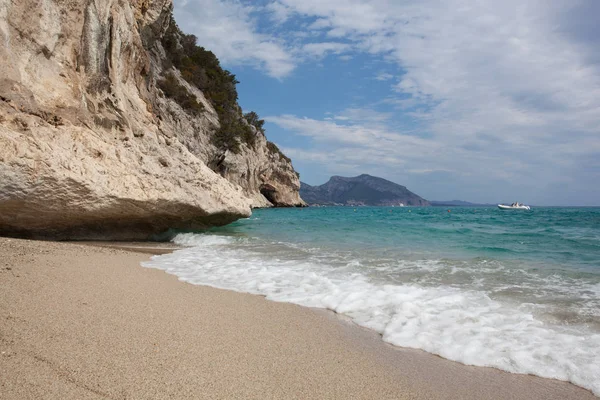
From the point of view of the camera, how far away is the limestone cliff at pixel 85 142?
637cm

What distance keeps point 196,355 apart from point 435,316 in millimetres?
2571

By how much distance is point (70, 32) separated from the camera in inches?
330

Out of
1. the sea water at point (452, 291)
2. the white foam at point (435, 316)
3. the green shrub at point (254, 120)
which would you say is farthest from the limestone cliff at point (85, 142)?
the green shrub at point (254, 120)

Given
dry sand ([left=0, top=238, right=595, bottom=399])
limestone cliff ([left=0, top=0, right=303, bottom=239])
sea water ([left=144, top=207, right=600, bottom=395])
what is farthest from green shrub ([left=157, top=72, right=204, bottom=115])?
dry sand ([left=0, top=238, right=595, bottom=399])

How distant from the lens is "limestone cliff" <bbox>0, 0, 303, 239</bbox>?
20.9ft

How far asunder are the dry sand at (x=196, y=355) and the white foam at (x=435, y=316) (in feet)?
0.69

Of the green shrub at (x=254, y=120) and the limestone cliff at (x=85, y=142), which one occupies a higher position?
the green shrub at (x=254, y=120)

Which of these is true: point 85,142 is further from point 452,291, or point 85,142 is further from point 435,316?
point 452,291

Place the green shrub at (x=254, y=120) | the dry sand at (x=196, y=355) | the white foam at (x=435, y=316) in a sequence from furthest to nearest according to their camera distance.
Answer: the green shrub at (x=254, y=120) < the white foam at (x=435, y=316) < the dry sand at (x=196, y=355)

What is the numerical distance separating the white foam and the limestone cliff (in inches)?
90.1

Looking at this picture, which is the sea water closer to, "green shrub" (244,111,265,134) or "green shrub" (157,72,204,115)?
"green shrub" (157,72,204,115)

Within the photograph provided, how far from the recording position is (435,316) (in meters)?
3.86

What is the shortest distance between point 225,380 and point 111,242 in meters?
8.00

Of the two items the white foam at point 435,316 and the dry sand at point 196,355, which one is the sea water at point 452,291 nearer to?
the white foam at point 435,316
